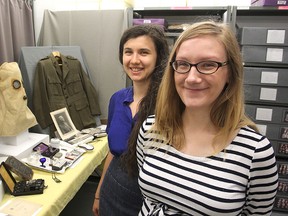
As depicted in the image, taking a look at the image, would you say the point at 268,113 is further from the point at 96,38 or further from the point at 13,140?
the point at 13,140

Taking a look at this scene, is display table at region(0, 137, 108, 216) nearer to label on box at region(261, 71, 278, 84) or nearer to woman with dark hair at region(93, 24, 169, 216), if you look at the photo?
woman with dark hair at region(93, 24, 169, 216)

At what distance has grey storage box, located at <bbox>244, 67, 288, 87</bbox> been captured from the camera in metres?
1.84

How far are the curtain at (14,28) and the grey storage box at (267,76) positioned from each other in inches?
71.3

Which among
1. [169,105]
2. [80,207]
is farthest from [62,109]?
[169,105]

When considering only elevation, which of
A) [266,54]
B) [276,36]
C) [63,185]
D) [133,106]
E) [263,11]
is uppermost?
[263,11]

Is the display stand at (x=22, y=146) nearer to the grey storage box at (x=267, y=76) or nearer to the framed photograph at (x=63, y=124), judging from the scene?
the framed photograph at (x=63, y=124)

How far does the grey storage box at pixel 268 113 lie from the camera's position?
1.91m

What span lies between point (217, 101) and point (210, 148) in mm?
145

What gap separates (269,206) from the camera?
75cm

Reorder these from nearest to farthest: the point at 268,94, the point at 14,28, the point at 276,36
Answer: the point at 276,36 < the point at 268,94 < the point at 14,28

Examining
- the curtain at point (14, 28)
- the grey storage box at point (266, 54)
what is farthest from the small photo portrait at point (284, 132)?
the curtain at point (14, 28)

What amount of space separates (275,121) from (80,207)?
1748 mm

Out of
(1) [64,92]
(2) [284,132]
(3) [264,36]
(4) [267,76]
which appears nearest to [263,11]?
(3) [264,36]

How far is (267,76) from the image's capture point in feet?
6.11
